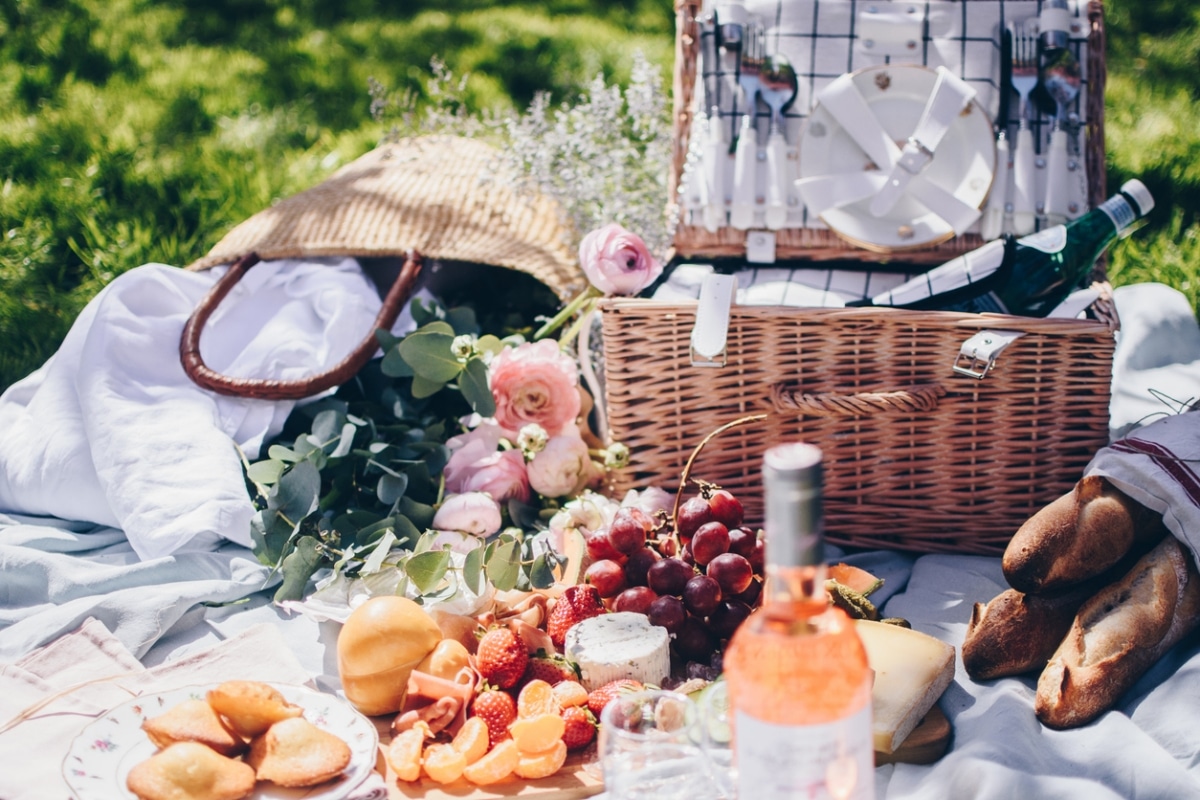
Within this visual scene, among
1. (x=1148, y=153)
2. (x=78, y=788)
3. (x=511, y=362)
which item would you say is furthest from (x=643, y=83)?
(x=78, y=788)

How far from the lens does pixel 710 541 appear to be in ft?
3.92

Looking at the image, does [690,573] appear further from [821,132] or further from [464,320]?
[821,132]

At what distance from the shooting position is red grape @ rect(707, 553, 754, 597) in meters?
1.17

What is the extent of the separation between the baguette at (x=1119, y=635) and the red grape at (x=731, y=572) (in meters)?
0.32

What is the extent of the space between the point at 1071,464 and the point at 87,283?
1890mm

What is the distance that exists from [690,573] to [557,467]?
0.39m

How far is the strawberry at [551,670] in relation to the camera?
112cm

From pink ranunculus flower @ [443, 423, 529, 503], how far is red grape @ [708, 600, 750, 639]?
0.47 meters

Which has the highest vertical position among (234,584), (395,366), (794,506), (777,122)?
(777,122)

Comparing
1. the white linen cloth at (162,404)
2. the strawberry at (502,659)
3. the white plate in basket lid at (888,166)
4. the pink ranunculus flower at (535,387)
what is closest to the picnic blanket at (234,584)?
the white linen cloth at (162,404)

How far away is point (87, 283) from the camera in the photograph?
223 cm

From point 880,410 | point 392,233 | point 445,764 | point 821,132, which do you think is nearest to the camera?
point 445,764

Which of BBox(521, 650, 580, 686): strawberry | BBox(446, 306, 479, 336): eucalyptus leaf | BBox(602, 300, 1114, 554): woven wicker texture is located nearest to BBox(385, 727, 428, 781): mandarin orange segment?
BBox(521, 650, 580, 686): strawberry

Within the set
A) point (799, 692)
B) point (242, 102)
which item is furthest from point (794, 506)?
point (242, 102)
